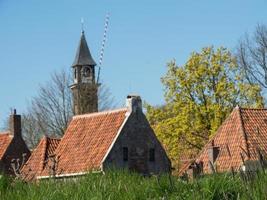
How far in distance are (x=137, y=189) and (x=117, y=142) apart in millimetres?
32146

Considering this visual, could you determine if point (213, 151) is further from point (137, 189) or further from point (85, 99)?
point (137, 189)

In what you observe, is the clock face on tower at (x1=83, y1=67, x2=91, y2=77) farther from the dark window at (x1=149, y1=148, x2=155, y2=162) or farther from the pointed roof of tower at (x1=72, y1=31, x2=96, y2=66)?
the dark window at (x1=149, y1=148, x2=155, y2=162)

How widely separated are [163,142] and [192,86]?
3.92m

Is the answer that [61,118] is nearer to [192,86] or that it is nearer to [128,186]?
[192,86]

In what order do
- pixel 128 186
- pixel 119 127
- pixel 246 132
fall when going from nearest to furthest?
pixel 128 186 < pixel 246 132 < pixel 119 127

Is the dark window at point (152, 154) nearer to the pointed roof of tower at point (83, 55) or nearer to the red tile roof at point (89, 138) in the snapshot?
the red tile roof at point (89, 138)

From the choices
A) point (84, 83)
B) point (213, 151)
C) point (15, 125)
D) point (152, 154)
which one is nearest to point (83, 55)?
point (84, 83)

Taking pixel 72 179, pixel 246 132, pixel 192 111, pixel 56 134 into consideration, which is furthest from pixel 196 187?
pixel 56 134

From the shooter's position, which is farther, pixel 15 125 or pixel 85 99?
pixel 85 99

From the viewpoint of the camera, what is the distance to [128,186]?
9.41 meters

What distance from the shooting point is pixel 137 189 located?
9.17 meters

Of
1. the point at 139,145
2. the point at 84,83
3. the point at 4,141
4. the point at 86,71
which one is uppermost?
the point at 86,71

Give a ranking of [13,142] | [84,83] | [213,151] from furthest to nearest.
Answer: [84,83]
[13,142]
[213,151]

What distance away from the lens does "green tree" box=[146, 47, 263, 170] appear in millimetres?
45875
